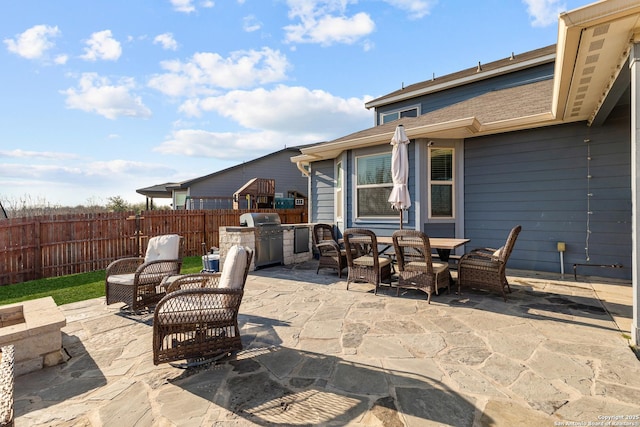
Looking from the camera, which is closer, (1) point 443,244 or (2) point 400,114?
(1) point 443,244

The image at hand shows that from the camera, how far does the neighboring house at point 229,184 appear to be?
54.1 ft

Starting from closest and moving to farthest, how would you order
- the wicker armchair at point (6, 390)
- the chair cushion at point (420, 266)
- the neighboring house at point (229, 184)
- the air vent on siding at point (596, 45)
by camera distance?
1. the wicker armchair at point (6, 390)
2. the air vent on siding at point (596, 45)
3. the chair cushion at point (420, 266)
4. the neighboring house at point (229, 184)

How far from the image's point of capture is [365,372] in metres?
2.48

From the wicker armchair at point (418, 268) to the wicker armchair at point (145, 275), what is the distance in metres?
3.36

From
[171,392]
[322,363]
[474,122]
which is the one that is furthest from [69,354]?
[474,122]

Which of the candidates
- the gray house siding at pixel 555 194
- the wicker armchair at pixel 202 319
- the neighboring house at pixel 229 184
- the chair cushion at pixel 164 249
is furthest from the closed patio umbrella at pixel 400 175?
the neighboring house at pixel 229 184

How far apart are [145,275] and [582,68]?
247 inches

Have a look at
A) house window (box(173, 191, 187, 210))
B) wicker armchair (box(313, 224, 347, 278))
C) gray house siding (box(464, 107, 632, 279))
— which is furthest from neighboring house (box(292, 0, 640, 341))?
house window (box(173, 191, 187, 210))

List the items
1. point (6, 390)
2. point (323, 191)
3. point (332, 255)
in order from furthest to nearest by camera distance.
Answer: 1. point (323, 191)
2. point (332, 255)
3. point (6, 390)

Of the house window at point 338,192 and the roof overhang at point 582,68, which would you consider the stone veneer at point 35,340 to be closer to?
the roof overhang at point 582,68

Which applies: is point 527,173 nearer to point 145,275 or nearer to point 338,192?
point 338,192

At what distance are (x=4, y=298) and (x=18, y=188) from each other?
818cm

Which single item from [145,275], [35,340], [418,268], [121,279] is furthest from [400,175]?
[35,340]

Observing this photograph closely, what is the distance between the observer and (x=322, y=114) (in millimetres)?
17453
